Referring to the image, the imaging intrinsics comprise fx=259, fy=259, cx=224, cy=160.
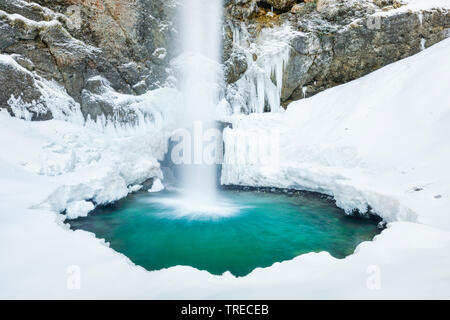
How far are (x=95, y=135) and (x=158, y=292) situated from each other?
14022 mm

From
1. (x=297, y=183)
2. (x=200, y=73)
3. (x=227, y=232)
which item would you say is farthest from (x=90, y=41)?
(x=297, y=183)

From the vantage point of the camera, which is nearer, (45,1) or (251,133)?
(45,1)

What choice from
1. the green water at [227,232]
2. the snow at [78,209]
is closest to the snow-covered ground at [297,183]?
the snow at [78,209]

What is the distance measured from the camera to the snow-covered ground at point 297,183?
3.74 metres

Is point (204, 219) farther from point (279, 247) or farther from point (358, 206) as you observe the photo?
point (358, 206)

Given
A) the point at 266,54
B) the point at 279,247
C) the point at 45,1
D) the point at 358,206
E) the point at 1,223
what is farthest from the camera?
the point at 266,54

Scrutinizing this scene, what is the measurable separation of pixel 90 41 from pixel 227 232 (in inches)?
609

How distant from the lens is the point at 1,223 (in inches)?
238

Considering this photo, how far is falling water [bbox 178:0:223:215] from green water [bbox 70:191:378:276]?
269 inches

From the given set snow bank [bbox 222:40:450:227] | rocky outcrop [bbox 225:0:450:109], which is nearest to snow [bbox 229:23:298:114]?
rocky outcrop [bbox 225:0:450:109]

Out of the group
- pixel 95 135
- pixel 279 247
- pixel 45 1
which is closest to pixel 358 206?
pixel 279 247

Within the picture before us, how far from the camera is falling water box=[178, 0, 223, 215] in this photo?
2011cm

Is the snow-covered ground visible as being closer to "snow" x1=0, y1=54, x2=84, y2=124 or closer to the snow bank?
the snow bank

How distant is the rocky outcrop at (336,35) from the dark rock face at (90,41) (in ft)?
19.2
